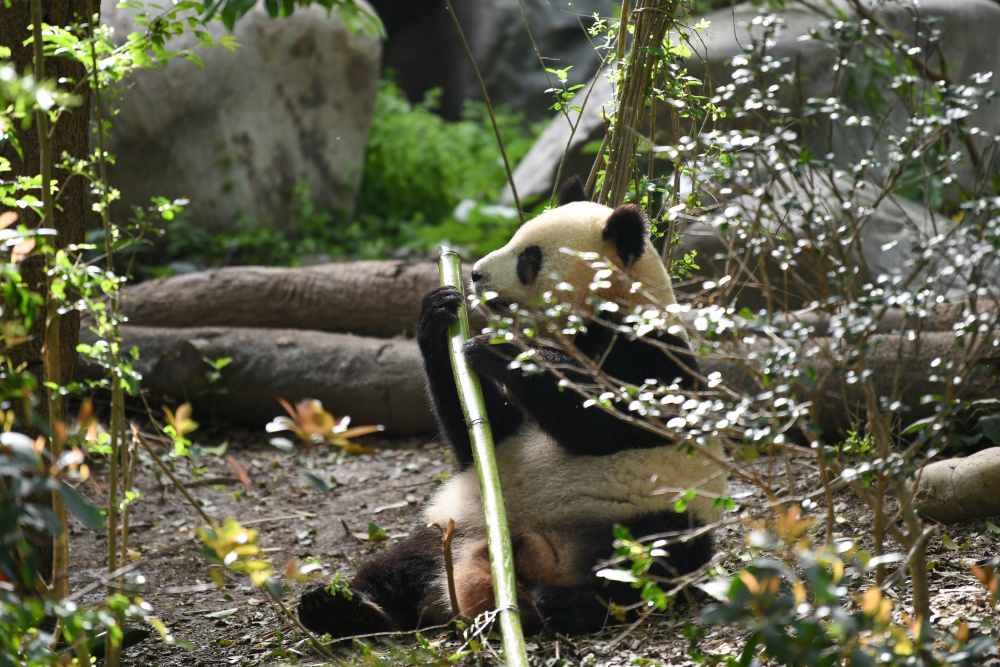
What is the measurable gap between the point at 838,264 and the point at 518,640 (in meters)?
1.27

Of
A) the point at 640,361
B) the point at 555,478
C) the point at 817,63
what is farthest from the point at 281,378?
the point at 817,63

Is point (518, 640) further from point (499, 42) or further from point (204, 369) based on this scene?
point (499, 42)

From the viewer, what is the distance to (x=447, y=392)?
3.37 meters

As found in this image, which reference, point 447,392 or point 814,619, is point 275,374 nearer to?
point 447,392

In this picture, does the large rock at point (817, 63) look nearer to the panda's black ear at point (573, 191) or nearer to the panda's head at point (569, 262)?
the panda's black ear at point (573, 191)

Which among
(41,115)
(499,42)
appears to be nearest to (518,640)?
(41,115)

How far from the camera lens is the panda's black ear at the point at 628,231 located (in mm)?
3008

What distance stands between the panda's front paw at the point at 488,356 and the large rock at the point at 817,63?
4798 mm

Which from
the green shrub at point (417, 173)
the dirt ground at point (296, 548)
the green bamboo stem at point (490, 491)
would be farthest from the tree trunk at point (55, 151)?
the green shrub at point (417, 173)

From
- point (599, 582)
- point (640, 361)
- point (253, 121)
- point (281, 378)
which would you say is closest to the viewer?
point (599, 582)

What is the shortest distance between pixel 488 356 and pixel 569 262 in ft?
1.61

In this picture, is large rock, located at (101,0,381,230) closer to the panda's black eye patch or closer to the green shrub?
the green shrub

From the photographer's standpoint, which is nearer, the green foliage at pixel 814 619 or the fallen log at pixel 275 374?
the green foliage at pixel 814 619

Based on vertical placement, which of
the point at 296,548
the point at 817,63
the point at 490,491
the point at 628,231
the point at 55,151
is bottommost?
the point at 296,548
